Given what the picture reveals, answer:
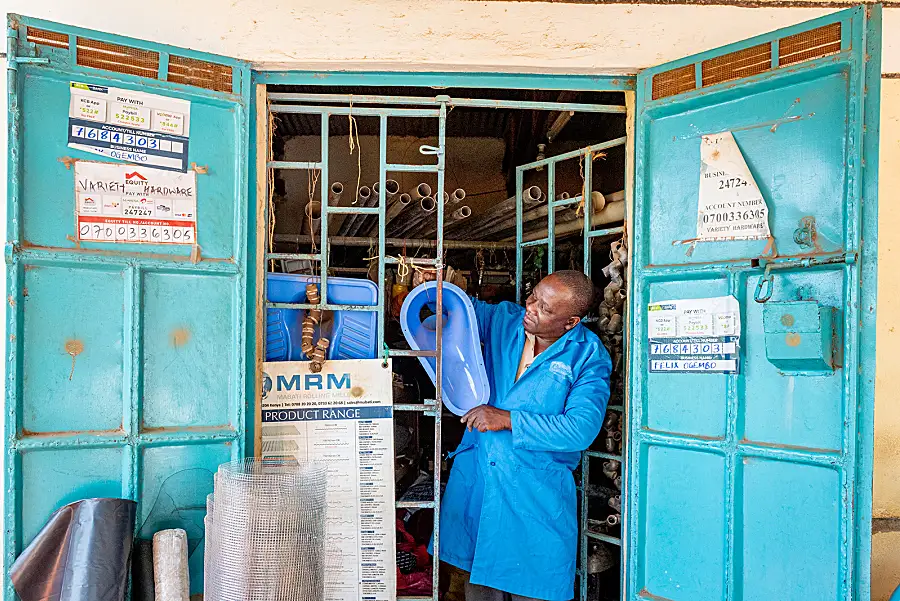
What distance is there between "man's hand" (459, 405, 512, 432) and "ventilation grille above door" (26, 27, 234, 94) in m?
1.79

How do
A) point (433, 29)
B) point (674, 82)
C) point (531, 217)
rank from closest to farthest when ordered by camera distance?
point (674, 82)
point (433, 29)
point (531, 217)

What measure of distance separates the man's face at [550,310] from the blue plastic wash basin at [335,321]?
2.48 feet

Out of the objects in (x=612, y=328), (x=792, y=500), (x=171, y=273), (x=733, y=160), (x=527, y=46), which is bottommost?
(x=792, y=500)

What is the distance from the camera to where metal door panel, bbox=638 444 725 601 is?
2.80 m

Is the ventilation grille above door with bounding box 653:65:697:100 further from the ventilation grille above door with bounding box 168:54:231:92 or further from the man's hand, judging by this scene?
the ventilation grille above door with bounding box 168:54:231:92

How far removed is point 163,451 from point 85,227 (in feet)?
3.06

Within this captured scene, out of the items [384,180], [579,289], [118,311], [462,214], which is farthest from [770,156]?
[118,311]

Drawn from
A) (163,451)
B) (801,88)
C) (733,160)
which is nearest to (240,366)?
(163,451)

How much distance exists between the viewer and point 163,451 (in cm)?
286

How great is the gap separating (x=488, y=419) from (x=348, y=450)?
658 mm

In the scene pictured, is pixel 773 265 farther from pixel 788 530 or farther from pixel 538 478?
pixel 538 478

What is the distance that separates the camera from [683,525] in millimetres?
2896

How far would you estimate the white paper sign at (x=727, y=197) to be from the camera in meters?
2.75

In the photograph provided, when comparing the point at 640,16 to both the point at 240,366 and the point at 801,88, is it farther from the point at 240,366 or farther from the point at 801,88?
the point at 240,366
